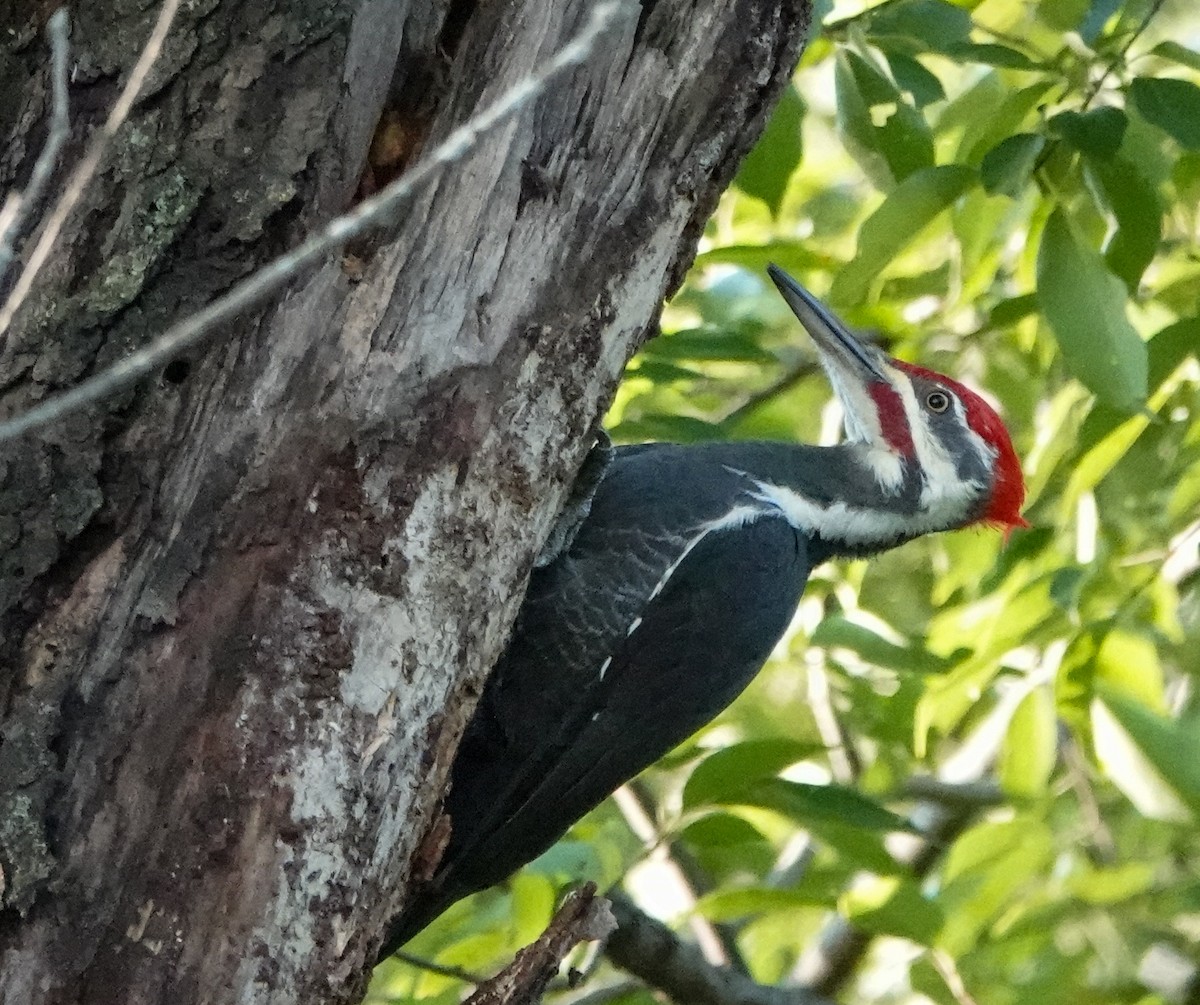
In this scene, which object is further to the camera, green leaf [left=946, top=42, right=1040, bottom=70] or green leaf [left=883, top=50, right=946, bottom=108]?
green leaf [left=883, top=50, right=946, bottom=108]

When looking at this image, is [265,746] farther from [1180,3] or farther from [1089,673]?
[1180,3]

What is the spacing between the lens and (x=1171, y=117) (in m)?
2.24

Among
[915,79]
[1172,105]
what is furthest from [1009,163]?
[915,79]

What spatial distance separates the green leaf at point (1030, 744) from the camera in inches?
115

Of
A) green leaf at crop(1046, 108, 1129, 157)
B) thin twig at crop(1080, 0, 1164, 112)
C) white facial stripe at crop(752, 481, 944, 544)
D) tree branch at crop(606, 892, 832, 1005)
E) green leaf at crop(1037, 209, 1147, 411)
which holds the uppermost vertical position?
thin twig at crop(1080, 0, 1164, 112)

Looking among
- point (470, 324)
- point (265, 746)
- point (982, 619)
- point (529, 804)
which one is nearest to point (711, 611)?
point (529, 804)

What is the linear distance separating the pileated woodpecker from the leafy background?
10cm

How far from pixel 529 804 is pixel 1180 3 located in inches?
135

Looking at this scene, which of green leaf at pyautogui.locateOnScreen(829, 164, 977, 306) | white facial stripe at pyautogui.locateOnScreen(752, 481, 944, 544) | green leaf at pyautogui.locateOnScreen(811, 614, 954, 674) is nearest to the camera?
green leaf at pyautogui.locateOnScreen(829, 164, 977, 306)

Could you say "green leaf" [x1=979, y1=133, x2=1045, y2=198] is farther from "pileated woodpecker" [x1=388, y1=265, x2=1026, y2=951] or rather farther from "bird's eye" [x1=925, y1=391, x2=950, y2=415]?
"bird's eye" [x1=925, y1=391, x2=950, y2=415]

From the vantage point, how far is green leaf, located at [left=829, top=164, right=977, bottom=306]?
2436 mm

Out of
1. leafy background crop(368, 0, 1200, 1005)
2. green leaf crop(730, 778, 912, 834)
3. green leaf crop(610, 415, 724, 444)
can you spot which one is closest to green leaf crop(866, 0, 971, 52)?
leafy background crop(368, 0, 1200, 1005)

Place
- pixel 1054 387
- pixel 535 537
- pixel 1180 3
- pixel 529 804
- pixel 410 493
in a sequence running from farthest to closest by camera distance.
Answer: pixel 1180 3 → pixel 1054 387 → pixel 529 804 → pixel 535 537 → pixel 410 493

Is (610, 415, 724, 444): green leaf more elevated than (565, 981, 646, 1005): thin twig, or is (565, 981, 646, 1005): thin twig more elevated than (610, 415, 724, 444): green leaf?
(610, 415, 724, 444): green leaf
